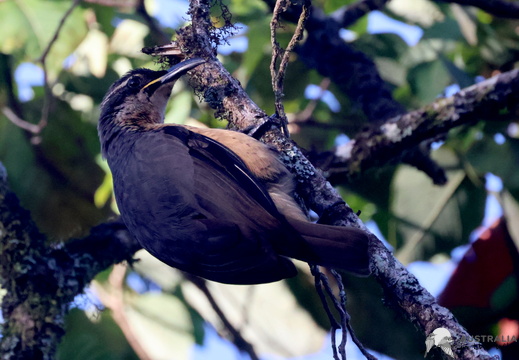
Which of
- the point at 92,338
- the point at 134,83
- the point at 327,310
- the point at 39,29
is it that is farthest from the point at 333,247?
the point at 39,29

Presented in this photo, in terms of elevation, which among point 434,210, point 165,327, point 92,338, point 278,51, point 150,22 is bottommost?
point 165,327

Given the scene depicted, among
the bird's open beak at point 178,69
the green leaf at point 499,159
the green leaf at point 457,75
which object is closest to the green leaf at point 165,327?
the bird's open beak at point 178,69

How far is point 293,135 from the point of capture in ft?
17.2

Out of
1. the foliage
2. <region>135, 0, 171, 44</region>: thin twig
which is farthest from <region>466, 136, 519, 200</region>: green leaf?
<region>135, 0, 171, 44</region>: thin twig

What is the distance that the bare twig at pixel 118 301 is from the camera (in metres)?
4.90

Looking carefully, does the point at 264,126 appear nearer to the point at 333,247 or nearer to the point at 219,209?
the point at 219,209

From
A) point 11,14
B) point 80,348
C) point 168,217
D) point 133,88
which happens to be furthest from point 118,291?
point 11,14

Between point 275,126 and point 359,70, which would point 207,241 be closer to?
point 275,126

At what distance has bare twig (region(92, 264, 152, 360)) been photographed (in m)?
4.90

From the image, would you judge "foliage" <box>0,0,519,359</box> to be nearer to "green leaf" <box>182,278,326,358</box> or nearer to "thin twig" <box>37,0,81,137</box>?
"green leaf" <box>182,278,326,358</box>

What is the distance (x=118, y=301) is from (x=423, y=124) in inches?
103

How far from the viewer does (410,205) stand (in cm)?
479

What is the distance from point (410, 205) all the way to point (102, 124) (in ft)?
7.42

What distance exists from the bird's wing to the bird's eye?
0.86 m
